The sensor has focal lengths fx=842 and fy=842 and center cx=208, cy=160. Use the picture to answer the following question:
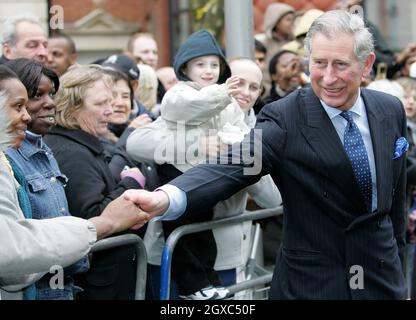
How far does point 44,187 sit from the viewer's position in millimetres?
3930

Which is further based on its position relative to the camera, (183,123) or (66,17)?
(66,17)

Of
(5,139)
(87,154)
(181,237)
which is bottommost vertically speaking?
(181,237)

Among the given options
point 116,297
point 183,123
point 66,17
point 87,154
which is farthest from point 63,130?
point 66,17

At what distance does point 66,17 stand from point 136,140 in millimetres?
9354

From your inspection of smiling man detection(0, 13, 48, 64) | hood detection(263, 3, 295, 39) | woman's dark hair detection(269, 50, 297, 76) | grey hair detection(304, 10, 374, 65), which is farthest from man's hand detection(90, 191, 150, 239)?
hood detection(263, 3, 295, 39)

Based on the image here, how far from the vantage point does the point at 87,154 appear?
14.7ft

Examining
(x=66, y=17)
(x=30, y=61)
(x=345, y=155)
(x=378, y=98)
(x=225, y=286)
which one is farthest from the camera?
(x=66, y=17)

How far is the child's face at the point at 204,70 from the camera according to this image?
500 cm

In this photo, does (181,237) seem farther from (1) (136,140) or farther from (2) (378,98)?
(2) (378,98)

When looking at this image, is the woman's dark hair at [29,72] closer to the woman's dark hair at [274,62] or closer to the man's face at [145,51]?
the woman's dark hair at [274,62]

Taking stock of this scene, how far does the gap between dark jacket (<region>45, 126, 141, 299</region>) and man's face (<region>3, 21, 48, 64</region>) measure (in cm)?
129

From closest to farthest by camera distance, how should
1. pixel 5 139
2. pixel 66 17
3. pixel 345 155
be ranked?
pixel 5 139 → pixel 345 155 → pixel 66 17

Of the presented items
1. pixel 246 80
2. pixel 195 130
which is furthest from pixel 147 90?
pixel 195 130

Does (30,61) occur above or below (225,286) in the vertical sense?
above
